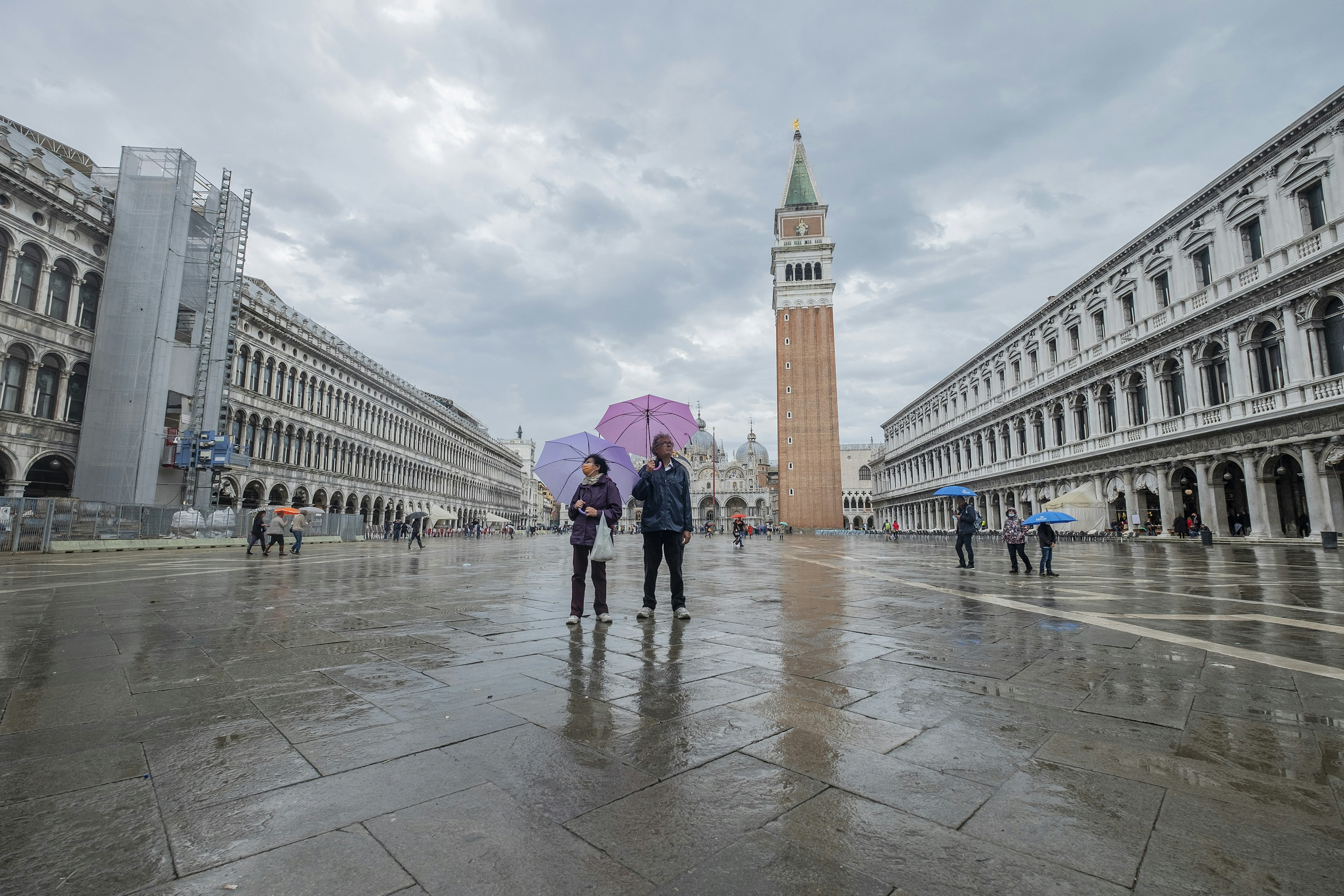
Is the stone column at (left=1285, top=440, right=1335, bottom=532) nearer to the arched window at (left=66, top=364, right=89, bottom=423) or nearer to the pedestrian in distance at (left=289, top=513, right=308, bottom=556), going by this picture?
the pedestrian in distance at (left=289, top=513, right=308, bottom=556)

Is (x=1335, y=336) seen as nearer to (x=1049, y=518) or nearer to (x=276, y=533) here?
(x=1049, y=518)

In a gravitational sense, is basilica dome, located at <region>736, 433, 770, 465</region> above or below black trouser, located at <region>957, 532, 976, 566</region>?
above

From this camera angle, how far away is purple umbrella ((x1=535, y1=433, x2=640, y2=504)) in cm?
764

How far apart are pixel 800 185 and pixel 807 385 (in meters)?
27.5

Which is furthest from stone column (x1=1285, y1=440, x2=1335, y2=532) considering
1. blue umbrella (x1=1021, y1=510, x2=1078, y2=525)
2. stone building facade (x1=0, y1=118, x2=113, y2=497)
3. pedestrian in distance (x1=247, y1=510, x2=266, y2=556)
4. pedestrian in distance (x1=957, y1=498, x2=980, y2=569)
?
stone building facade (x1=0, y1=118, x2=113, y2=497)

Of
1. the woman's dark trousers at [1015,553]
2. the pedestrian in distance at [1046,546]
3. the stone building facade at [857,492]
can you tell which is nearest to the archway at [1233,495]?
the woman's dark trousers at [1015,553]

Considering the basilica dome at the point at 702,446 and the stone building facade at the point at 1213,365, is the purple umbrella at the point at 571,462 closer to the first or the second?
the stone building facade at the point at 1213,365

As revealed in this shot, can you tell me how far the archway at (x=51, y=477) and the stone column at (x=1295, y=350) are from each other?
45.3m

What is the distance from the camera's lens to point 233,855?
176 cm

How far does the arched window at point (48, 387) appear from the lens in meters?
24.1

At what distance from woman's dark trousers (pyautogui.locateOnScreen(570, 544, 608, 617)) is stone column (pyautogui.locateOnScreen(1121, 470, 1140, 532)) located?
31.1 metres

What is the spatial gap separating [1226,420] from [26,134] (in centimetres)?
5383

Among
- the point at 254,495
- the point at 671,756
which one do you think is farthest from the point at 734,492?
the point at 671,756

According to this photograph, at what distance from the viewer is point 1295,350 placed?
20969mm
